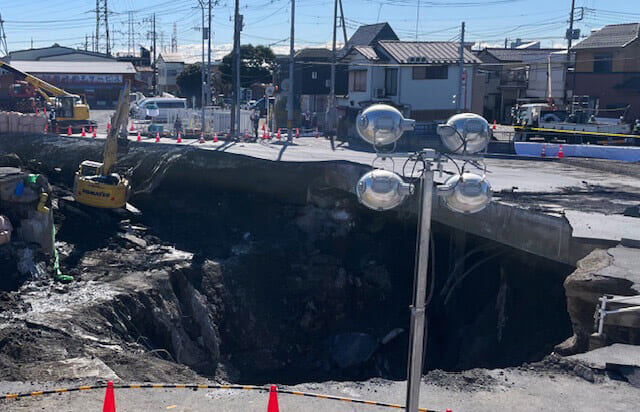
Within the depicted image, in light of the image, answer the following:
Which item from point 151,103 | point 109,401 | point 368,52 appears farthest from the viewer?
point 151,103

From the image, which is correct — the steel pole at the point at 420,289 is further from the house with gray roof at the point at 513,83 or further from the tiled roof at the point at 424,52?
the house with gray roof at the point at 513,83

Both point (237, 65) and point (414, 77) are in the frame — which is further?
point (414, 77)

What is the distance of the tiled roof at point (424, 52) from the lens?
43.3m

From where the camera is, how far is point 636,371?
1086 centimetres

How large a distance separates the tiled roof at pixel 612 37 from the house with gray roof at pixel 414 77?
9866 millimetres

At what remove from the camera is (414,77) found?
43406 millimetres

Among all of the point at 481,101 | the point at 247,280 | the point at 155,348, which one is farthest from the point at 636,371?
the point at 481,101

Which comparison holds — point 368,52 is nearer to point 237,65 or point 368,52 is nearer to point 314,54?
point 237,65

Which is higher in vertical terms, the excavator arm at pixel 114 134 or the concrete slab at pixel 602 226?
the excavator arm at pixel 114 134

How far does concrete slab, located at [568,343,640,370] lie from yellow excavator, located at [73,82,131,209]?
59.2 feet

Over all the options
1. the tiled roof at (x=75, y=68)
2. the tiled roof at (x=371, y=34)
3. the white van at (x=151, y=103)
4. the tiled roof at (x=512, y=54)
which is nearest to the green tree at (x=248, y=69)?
the tiled roof at (x=75, y=68)

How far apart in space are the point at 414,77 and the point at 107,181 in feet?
78.3

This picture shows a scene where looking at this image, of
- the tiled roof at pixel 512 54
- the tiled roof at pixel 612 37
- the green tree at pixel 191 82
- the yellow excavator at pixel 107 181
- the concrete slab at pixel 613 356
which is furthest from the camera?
the green tree at pixel 191 82

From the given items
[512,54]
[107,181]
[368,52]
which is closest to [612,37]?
[512,54]
